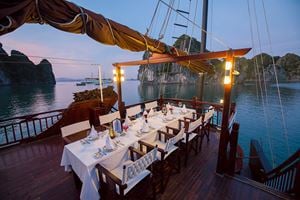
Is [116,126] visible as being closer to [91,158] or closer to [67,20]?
[91,158]

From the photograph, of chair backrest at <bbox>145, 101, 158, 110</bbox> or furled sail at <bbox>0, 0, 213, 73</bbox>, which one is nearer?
furled sail at <bbox>0, 0, 213, 73</bbox>

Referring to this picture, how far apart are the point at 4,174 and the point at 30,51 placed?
351 inches

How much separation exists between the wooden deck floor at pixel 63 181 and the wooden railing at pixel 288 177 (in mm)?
365

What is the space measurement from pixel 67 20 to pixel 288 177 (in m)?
3.83

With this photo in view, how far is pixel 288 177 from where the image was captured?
2.26 metres

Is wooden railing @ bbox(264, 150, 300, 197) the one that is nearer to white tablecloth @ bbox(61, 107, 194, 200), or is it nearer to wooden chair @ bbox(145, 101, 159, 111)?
white tablecloth @ bbox(61, 107, 194, 200)

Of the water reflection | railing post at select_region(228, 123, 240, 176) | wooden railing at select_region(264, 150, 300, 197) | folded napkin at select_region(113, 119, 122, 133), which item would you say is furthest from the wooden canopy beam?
the water reflection

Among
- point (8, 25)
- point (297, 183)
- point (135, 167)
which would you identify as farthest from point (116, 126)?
point (297, 183)

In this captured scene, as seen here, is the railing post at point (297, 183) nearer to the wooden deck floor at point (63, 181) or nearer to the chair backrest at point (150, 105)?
the wooden deck floor at point (63, 181)

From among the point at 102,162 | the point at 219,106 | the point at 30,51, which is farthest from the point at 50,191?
the point at 30,51

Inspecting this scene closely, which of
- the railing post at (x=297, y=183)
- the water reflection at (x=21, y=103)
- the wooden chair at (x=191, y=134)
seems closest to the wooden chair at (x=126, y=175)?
the wooden chair at (x=191, y=134)

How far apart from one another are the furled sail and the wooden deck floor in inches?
93.5

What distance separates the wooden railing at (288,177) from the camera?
1917 millimetres

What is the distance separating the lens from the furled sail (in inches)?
37.4
